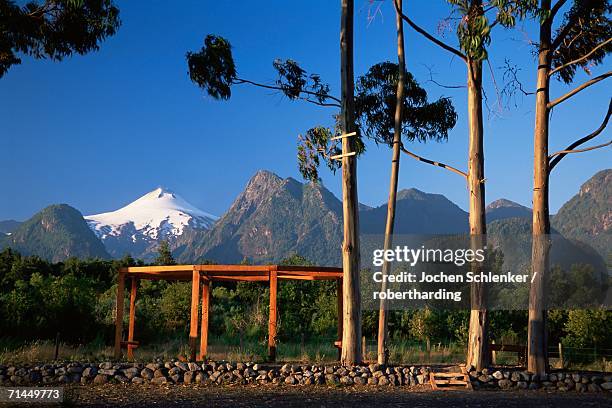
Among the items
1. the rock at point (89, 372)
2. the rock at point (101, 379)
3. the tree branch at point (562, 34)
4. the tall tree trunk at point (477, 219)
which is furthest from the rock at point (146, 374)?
the tree branch at point (562, 34)

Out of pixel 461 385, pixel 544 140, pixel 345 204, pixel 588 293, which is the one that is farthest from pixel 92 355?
pixel 588 293

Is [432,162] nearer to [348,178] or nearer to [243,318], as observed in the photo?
[348,178]

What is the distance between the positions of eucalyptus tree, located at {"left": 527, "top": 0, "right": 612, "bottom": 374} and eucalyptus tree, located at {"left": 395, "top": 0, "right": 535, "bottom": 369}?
2.53 feet

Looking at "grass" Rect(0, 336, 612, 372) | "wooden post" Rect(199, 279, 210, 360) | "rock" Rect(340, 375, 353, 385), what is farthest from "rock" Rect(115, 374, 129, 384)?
"rock" Rect(340, 375, 353, 385)

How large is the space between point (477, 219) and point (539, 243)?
113cm

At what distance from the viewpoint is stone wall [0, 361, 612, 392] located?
11.7m

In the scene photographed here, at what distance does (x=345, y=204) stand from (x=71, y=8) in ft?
23.8

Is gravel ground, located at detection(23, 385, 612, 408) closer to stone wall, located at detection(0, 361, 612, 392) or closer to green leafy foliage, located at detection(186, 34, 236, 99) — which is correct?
stone wall, located at detection(0, 361, 612, 392)

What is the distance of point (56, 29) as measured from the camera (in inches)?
595

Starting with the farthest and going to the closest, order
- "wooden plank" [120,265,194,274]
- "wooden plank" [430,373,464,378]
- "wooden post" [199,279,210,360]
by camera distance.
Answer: "wooden post" [199,279,210,360]
"wooden plank" [120,265,194,274]
"wooden plank" [430,373,464,378]

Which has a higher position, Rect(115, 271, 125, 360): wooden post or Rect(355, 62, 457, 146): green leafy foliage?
Rect(355, 62, 457, 146): green leafy foliage

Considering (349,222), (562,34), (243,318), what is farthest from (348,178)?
(243,318)

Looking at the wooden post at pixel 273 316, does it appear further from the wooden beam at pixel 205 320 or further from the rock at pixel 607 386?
the rock at pixel 607 386

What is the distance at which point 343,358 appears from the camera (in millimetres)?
12688
